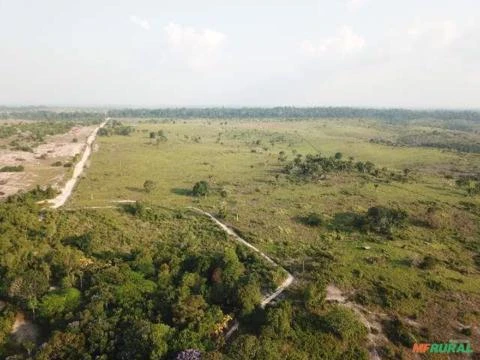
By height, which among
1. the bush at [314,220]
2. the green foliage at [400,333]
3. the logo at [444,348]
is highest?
the bush at [314,220]

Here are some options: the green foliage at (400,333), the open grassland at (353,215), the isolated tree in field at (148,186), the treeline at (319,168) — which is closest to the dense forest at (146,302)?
the green foliage at (400,333)

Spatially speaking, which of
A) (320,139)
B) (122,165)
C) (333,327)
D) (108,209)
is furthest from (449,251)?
(320,139)

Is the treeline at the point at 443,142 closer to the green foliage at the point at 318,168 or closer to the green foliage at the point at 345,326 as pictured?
the green foliage at the point at 318,168

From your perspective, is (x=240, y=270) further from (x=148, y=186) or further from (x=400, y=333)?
(x=148, y=186)

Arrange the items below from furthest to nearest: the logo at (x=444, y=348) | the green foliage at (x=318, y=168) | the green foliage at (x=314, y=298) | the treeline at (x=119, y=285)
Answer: the green foliage at (x=318, y=168)
the green foliage at (x=314, y=298)
the logo at (x=444, y=348)
the treeline at (x=119, y=285)

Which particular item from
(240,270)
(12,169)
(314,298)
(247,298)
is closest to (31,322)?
(247,298)

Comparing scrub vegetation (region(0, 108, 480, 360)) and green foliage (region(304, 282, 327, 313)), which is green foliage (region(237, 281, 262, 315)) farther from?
green foliage (region(304, 282, 327, 313))

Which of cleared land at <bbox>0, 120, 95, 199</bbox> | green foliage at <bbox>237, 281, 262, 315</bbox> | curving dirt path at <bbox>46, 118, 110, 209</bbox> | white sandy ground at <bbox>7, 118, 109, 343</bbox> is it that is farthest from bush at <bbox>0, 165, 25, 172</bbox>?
green foliage at <bbox>237, 281, 262, 315</bbox>
